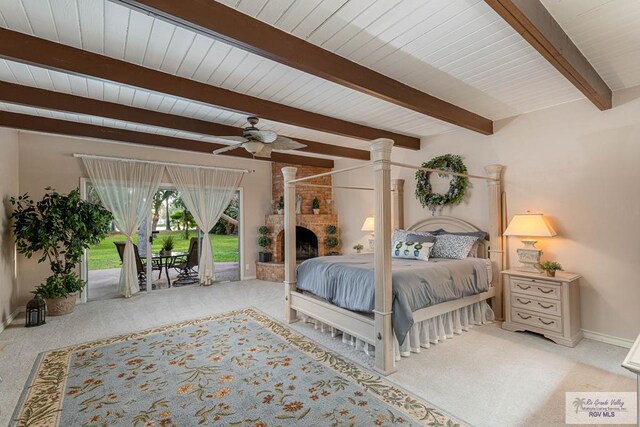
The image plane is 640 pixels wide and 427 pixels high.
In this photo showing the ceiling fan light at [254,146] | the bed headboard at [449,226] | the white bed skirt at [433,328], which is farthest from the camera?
the bed headboard at [449,226]

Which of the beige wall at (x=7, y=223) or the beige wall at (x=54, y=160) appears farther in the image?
the beige wall at (x=54, y=160)

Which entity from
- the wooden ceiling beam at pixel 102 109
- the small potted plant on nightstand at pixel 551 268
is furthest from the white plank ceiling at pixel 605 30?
the wooden ceiling beam at pixel 102 109

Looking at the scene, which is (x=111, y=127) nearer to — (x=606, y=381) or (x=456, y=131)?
(x=456, y=131)

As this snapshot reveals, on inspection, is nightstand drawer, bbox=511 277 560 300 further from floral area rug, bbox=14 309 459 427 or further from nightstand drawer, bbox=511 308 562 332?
floral area rug, bbox=14 309 459 427

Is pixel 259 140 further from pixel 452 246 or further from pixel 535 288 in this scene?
pixel 535 288

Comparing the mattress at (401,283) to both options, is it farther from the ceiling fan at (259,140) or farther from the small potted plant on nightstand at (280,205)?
the small potted plant on nightstand at (280,205)

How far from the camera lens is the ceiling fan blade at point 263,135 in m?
3.53

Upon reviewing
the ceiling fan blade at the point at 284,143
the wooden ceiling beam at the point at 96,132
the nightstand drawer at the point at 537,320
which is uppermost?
the wooden ceiling beam at the point at 96,132

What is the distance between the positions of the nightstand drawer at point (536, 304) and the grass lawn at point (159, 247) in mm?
5231

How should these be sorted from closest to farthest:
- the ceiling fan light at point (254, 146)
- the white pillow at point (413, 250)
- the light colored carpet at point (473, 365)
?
the light colored carpet at point (473, 365) < the ceiling fan light at point (254, 146) < the white pillow at point (413, 250)

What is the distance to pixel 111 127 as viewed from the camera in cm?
443

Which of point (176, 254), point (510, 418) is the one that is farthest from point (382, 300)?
point (176, 254)

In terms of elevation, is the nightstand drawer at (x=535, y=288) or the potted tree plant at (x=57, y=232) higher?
the potted tree plant at (x=57, y=232)

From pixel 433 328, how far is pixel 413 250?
1.10 m
